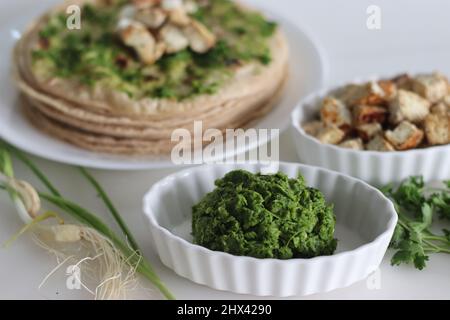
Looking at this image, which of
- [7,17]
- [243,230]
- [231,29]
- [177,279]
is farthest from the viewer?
[7,17]

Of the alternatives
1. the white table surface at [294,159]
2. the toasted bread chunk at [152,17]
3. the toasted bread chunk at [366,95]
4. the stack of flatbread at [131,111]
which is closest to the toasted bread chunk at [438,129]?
the toasted bread chunk at [366,95]

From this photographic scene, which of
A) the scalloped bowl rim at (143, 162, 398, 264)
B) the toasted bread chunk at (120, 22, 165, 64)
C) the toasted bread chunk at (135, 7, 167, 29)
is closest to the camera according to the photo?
the scalloped bowl rim at (143, 162, 398, 264)

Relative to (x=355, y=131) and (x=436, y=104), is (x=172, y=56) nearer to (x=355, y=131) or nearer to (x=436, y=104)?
(x=355, y=131)

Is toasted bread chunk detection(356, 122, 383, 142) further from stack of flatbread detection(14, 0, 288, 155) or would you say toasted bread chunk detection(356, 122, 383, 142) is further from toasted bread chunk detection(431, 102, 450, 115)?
stack of flatbread detection(14, 0, 288, 155)

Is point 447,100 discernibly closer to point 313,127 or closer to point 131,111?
point 313,127

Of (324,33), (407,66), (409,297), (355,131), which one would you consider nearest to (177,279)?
(409,297)

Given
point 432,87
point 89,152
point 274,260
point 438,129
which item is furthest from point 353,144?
point 89,152

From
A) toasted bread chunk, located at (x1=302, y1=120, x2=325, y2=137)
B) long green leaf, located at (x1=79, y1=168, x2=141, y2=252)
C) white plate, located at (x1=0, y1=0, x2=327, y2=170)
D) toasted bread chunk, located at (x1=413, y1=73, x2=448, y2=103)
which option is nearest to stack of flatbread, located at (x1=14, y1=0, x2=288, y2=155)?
white plate, located at (x1=0, y1=0, x2=327, y2=170)
